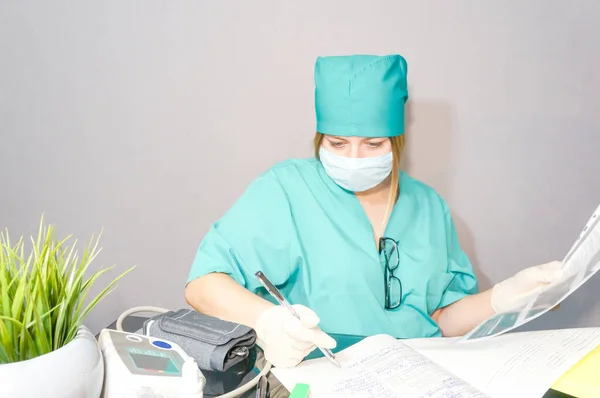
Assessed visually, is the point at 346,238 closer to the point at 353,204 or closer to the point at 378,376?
the point at 353,204

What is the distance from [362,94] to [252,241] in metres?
0.46

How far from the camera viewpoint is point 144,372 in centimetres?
81

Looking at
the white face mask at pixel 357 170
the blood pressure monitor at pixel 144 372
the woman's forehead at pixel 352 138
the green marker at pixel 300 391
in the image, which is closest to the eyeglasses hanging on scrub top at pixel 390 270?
the white face mask at pixel 357 170

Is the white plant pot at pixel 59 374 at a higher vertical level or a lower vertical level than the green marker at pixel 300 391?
higher

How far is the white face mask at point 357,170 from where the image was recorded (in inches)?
54.6

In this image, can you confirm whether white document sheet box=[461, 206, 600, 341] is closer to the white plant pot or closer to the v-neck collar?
the v-neck collar

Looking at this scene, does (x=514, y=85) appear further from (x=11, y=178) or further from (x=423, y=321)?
(x=11, y=178)

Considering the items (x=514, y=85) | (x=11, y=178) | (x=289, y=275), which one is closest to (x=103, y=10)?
(x=11, y=178)

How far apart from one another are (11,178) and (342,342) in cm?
155

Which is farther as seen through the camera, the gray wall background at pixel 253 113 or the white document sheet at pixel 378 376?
the gray wall background at pixel 253 113

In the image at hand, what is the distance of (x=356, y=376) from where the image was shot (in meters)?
0.95

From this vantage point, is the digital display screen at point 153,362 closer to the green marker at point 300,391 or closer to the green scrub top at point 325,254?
the green marker at point 300,391

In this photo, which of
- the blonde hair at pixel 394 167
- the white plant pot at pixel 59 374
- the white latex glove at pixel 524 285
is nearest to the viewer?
the white plant pot at pixel 59 374

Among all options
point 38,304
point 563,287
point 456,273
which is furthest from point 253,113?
point 38,304
